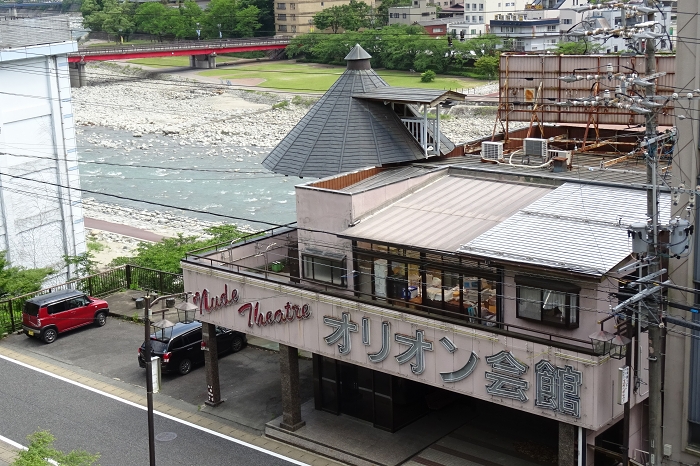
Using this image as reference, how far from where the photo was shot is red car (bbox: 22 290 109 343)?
36656mm

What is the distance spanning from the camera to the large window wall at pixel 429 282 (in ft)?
79.0

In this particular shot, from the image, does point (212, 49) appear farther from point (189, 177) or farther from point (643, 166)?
point (643, 166)

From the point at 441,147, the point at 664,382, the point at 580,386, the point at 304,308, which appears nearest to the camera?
the point at 580,386

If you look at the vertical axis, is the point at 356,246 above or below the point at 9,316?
above

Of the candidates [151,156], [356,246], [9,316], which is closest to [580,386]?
[356,246]

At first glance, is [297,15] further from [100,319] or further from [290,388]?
[290,388]

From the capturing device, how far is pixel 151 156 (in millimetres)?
95750

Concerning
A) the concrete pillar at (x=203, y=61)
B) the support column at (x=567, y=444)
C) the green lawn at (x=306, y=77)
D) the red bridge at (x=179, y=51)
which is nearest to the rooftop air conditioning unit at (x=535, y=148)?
the support column at (x=567, y=444)

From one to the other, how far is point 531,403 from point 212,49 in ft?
405

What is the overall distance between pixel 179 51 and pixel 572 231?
11672cm

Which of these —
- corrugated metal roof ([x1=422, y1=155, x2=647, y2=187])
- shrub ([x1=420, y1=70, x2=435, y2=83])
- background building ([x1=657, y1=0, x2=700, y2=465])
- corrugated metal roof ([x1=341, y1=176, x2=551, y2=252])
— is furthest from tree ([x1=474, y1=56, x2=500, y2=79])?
background building ([x1=657, y1=0, x2=700, y2=465])

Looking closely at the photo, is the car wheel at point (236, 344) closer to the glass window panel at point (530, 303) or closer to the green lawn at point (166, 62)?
the glass window panel at point (530, 303)

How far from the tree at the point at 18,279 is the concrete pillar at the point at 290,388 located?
18465 millimetres

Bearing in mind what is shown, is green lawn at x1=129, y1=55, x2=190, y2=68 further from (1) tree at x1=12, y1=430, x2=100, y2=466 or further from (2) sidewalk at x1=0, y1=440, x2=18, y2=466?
(1) tree at x1=12, y1=430, x2=100, y2=466
